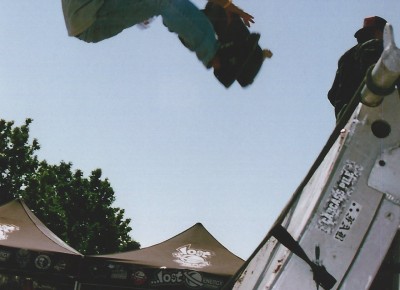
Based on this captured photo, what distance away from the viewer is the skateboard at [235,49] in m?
2.88

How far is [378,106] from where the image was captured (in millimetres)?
1886

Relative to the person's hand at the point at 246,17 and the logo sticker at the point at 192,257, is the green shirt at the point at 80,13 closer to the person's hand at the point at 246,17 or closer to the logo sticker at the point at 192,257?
the person's hand at the point at 246,17

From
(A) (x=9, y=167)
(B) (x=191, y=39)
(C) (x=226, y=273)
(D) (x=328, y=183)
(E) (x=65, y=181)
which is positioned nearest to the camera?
(D) (x=328, y=183)

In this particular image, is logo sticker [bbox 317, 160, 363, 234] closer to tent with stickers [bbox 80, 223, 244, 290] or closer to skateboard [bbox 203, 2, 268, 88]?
skateboard [bbox 203, 2, 268, 88]

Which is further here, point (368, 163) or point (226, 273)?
point (226, 273)

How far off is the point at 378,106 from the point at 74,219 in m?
29.2

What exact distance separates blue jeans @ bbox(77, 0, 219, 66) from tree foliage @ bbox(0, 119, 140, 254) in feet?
89.4

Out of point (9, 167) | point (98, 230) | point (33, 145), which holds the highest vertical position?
point (33, 145)

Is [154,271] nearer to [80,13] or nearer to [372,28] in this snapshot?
[80,13]

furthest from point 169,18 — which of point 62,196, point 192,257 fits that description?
point 62,196

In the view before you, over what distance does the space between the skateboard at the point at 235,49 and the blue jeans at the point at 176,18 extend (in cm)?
9

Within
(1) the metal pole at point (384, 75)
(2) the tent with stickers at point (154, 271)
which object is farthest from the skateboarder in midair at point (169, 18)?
(2) the tent with stickers at point (154, 271)

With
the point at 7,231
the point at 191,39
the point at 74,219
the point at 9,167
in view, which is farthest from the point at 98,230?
the point at 191,39

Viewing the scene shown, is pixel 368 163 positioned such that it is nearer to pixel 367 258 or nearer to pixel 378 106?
pixel 378 106
